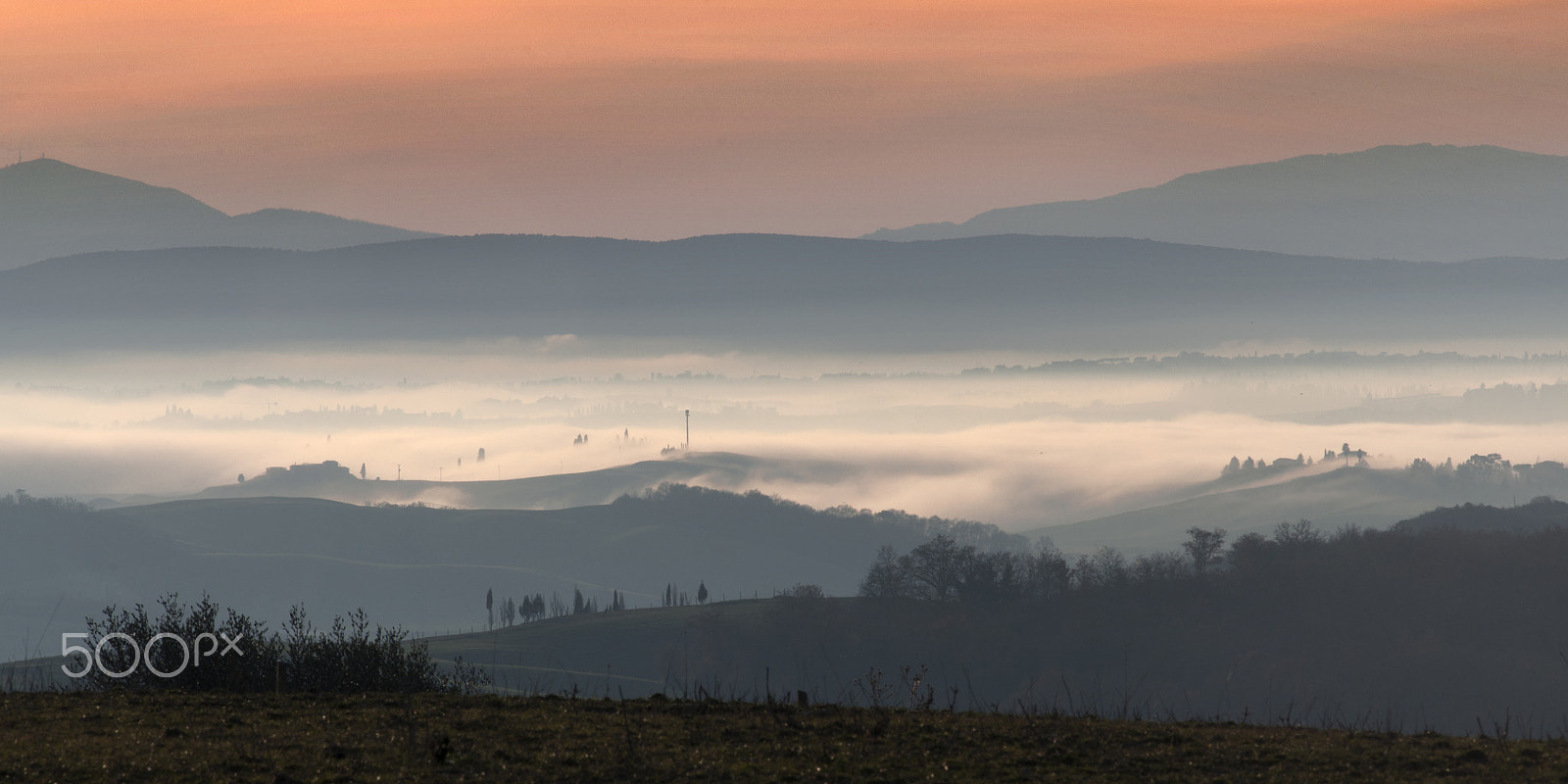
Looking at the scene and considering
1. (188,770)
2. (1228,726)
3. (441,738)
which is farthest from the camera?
(1228,726)

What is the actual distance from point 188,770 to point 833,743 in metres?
12.9

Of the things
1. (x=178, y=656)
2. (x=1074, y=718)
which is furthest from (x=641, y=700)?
(x=178, y=656)

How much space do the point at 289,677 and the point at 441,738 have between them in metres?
22.1

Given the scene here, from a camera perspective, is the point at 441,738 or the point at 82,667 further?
the point at 82,667

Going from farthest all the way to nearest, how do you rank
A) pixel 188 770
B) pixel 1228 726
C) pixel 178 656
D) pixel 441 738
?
1. pixel 178 656
2. pixel 1228 726
3. pixel 441 738
4. pixel 188 770

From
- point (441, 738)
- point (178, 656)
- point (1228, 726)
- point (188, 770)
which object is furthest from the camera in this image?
point (178, 656)

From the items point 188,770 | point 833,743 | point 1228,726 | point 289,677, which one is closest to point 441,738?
point 188,770

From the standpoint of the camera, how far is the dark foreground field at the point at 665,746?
28375 mm

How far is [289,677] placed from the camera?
49781 mm

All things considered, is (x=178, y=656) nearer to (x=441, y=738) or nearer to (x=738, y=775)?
(x=441, y=738)

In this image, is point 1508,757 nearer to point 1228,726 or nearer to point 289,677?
point 1228,726

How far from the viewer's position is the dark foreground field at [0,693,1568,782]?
28.4 metres

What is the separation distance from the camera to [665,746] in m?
30.6

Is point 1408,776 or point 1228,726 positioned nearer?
point 1408,776
